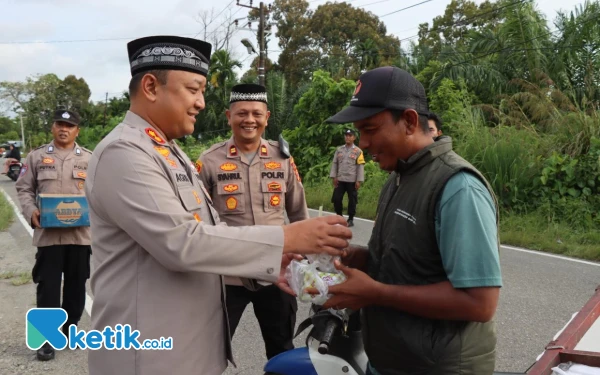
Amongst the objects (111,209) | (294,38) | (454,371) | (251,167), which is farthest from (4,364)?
(294,38)

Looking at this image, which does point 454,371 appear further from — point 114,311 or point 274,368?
point 114,311

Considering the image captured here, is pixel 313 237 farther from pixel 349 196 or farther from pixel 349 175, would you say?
pixel 349 175

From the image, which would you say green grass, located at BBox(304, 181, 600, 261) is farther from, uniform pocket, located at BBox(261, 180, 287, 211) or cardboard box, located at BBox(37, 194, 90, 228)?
cardboard box, located at BBox(37, 194, 90, 228)

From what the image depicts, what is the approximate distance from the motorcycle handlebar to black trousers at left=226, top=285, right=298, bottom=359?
1072 mm

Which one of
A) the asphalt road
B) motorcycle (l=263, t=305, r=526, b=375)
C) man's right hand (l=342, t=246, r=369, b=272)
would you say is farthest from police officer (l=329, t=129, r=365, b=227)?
man's right hand (l=342, t=246, r=369, b=272)

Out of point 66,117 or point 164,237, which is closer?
point 164,237

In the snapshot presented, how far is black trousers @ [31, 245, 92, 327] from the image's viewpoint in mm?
4059

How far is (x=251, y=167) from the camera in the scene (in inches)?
134

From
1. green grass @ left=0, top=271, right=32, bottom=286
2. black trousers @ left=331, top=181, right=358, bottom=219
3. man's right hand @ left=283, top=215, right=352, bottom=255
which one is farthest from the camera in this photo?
black trousers @ left=331, top=181, right=358, bottom=219

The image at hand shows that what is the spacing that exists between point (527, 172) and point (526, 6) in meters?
6.66

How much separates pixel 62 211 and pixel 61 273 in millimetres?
548

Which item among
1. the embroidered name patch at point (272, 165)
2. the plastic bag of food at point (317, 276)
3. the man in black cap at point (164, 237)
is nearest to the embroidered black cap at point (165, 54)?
the man in black cap at point (164, 237)

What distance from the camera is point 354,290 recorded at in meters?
1.65

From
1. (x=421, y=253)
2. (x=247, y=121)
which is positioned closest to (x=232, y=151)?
(x=247, y=121)
